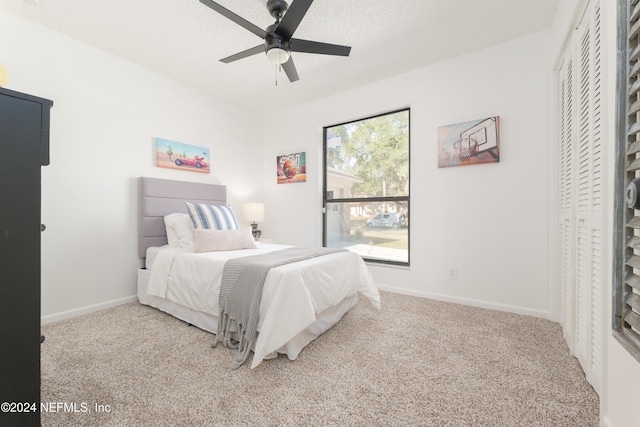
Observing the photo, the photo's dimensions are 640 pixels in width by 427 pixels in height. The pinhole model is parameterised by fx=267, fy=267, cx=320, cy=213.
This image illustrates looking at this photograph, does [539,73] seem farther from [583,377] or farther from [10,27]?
[10,27]

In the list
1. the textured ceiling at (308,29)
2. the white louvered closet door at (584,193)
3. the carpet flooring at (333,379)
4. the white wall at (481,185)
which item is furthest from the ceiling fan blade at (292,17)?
the carpet flooring at (333,379)

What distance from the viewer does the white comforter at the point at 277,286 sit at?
161 centimetres

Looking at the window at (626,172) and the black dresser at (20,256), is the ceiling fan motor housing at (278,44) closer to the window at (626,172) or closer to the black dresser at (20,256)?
the black dresser at (20,256)

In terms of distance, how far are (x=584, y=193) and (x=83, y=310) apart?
4.02 m

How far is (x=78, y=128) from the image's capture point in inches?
98.1

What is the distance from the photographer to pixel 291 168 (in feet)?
13.3

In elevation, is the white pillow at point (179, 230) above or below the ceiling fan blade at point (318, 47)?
below

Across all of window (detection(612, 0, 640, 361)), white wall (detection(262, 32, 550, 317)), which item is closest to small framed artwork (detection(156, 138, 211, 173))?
white wall (detection(262, 32, 550, 317))

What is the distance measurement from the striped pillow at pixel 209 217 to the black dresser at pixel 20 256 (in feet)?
6.13

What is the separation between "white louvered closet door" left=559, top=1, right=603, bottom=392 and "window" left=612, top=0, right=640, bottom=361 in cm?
57

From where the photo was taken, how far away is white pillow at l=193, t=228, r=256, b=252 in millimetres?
2488

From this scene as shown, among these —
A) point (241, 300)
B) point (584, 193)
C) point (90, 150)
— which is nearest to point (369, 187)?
point (584, 193)

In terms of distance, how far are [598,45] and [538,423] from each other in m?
1.84

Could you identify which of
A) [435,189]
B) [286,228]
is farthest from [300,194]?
[435,189]
